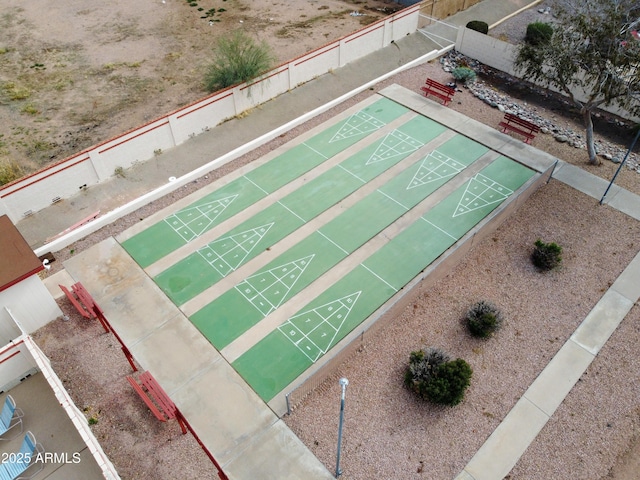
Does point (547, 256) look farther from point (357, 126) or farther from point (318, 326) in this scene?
point (357, 126)

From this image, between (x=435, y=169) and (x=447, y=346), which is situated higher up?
(x=435, y=169)

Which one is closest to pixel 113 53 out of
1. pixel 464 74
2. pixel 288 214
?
pixel 288 214

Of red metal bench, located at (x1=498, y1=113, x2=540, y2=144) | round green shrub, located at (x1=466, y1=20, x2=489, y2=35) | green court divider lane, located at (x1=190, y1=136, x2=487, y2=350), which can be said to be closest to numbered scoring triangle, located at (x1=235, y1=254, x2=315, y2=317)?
green court divider lane, located at (x1=190, y1=136, x2=487, y2=350)

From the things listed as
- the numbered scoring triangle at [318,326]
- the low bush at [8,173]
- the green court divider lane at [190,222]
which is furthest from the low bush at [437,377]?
the low bush at [8,173]

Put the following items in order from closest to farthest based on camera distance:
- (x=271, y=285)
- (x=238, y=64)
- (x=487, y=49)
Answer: (x=271, y=285)
(x=238, y=64)
(x=487, y=49)

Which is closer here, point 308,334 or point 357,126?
point 308,334

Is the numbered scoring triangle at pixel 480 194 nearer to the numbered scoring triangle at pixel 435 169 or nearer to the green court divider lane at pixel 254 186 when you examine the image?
the numbered scoring triangle at pixel 435 169

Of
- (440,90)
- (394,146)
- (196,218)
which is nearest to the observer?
(196,218)

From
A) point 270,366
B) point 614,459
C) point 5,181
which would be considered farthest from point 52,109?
point 614,459
